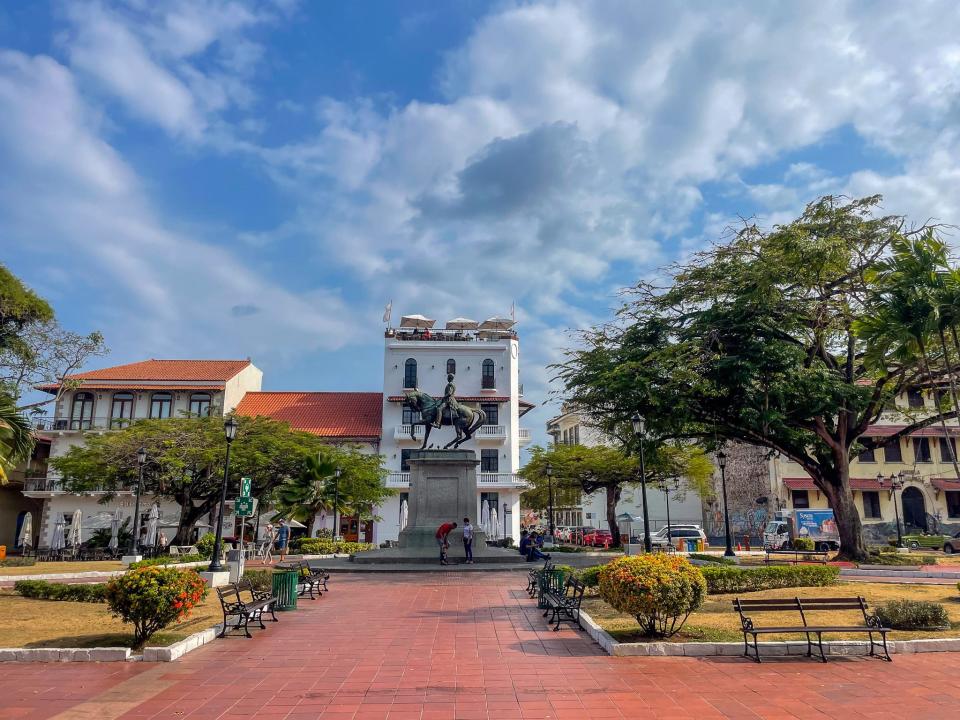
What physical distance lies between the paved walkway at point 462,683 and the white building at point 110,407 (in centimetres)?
3774

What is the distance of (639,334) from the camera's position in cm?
2478

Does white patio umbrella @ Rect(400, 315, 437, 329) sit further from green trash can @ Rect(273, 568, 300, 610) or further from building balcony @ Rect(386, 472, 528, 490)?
green trash can @ Rect(273, 568, 300, 610)

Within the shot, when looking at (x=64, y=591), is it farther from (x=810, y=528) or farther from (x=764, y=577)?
(x=810, y=528)

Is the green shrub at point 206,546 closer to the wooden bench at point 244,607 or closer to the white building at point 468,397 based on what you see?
the white building at point 468,397

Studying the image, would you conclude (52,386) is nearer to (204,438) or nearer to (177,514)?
(177,514)

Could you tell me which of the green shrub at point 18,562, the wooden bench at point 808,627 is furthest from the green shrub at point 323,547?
the wooden bench at point 808,627

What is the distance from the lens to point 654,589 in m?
9.39

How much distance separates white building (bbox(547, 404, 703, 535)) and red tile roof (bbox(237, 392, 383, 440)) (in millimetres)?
14315

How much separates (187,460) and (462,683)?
95.3ft

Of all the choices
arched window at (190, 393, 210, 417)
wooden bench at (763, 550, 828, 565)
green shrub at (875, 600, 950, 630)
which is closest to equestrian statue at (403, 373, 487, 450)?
wooden bench at (763, 550, 828, 565)

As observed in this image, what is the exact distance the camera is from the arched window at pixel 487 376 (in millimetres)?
49375

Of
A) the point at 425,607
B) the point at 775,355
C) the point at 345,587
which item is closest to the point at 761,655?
the point at 425,607

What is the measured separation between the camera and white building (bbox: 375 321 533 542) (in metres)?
46.2

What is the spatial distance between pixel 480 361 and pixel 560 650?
40.7m
